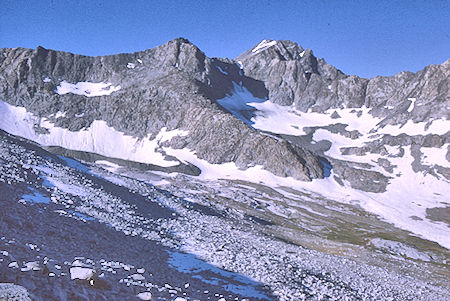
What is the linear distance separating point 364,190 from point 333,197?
2938 centimetres

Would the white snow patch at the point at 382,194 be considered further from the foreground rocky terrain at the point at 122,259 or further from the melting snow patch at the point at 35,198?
the melting snow patch at the point at 35,198

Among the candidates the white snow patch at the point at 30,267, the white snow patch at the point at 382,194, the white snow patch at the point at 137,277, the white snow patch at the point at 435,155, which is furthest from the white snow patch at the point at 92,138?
the white snow patch at the point at 30,267

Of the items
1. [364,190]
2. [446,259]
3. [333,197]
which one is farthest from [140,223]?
[364,190]

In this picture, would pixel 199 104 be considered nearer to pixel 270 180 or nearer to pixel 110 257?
pixel 270 180

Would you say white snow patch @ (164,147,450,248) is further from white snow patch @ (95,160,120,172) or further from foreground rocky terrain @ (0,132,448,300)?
foreground rocky terrain @ (0,132,448,300)

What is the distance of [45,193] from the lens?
85.3 feet

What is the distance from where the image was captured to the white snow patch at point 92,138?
177625 mm

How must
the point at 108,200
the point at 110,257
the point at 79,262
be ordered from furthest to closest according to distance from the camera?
the point at 108,200
the point at 110,257
the point at 79,262

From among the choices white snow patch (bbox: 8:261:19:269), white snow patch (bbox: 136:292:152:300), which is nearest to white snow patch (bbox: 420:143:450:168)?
white snow patch (bbox: 136:292:152:300)

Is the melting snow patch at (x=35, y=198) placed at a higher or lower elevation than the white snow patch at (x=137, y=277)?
higher

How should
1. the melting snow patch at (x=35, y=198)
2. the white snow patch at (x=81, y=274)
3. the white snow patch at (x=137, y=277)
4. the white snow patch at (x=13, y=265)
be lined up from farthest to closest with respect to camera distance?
the melting snow patch at (x=35, y=198) → the white snow patch at (x=137, y=277) → the white snow patch at (x=81, y=274) → the white snow patch at (x=13, y=265)

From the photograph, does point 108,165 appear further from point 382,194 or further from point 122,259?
point 382,194

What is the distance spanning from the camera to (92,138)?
613 ft

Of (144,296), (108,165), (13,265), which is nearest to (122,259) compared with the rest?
(144,296)
